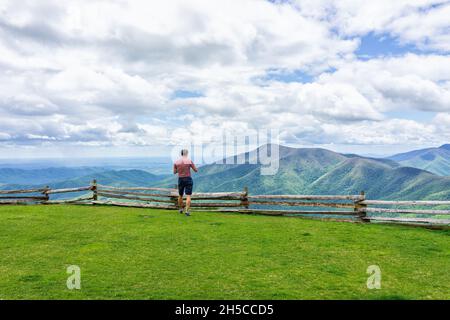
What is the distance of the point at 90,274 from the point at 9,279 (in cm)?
184

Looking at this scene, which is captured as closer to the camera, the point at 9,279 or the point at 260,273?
the point at 9,279

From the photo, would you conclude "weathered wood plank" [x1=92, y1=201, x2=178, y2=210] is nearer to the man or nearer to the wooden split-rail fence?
the wooden split-rail fence

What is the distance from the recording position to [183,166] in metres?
17.5

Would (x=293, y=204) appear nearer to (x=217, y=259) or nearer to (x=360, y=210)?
(x=360, y=210)

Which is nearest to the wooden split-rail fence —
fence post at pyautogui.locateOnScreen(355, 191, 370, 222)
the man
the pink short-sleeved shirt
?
fence post at pyautogui.locateOnScreen(355, 191, 370, 222)

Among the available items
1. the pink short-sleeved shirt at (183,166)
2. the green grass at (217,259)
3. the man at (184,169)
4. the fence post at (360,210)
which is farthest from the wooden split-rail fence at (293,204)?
the pink short-sleeved shirt at (183,166)

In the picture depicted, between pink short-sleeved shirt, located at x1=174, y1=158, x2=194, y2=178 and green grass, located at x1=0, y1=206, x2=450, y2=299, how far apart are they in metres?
2.53

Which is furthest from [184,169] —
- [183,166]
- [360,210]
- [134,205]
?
[360,210]

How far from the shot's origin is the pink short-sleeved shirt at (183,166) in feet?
57.6

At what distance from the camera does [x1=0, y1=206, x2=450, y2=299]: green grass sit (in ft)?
24.4
